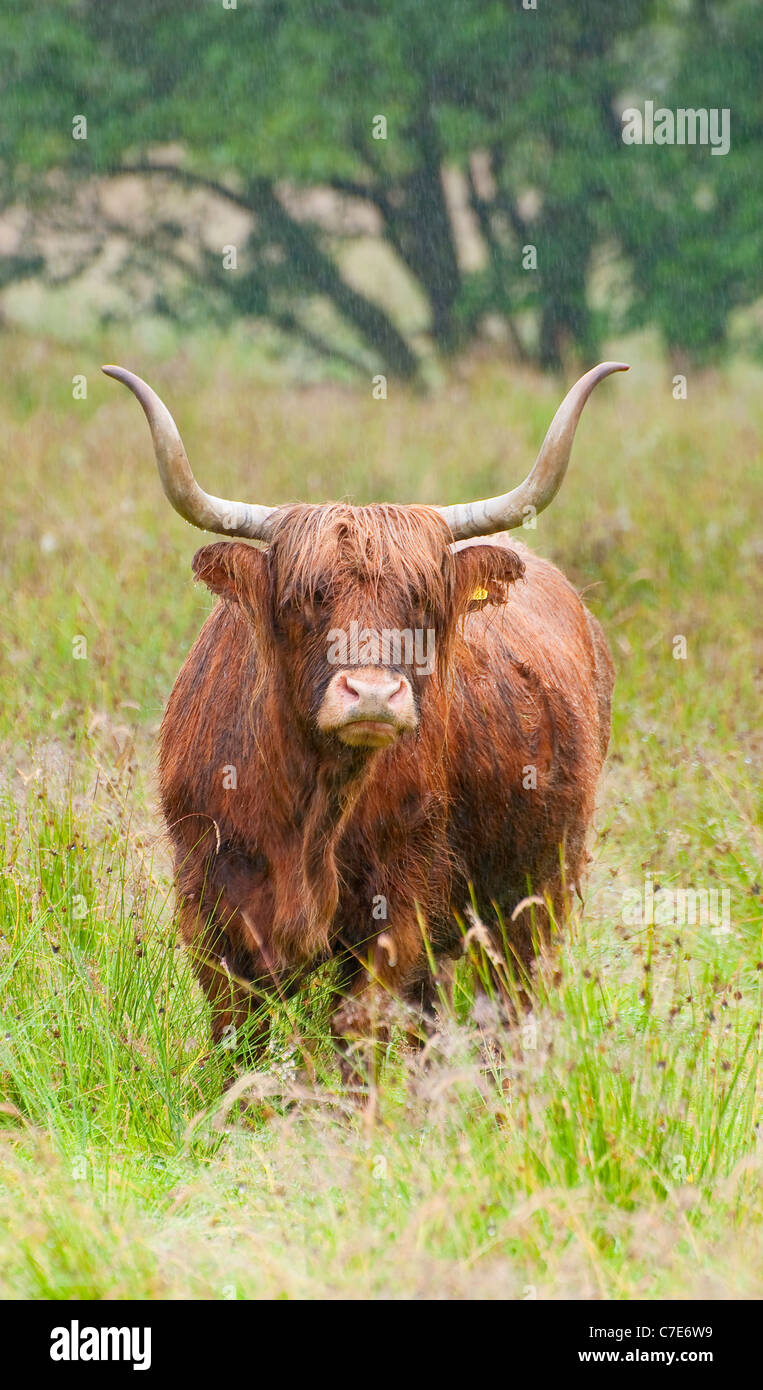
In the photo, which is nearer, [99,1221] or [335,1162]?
[99,1221]

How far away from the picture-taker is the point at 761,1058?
4191 millimetres

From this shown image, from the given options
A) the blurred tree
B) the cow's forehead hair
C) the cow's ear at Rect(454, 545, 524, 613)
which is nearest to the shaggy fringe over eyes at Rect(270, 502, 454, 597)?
the cow's forehead hair

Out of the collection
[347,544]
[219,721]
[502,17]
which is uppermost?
[502,17]

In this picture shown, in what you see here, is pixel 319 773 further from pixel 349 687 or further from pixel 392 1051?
pixel 392 1051

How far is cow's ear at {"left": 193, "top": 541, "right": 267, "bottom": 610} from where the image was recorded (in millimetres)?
4117

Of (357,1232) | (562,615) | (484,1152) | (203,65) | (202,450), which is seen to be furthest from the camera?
(203,65)

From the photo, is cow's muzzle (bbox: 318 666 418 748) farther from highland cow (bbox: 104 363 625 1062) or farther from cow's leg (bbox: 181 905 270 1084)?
cow's leg (bbox: 181 905 270 1084)

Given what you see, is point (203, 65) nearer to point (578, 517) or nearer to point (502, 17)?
point (502, 17)

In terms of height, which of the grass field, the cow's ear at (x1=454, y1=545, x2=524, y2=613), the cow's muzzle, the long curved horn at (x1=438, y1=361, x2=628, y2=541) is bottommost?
the grass field

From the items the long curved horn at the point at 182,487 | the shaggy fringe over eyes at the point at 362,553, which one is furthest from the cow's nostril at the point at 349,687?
the long curved horn at the point at 182,487

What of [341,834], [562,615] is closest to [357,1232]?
[341,834]

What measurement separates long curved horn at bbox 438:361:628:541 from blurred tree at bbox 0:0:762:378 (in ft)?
39.8

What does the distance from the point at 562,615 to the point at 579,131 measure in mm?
12632

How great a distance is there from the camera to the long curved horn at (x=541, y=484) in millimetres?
4023
